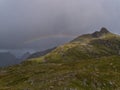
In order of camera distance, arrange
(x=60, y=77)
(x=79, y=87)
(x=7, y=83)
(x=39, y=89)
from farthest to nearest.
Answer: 1. (x=7, y=83)
2. (x=60, y=77)
3. (x=79, y=87)
4. (x=39, y=89)

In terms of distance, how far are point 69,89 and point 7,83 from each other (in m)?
64.1

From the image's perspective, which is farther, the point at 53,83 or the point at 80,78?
the point at 80,78

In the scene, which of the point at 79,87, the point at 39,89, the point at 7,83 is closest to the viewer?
the point at 39,89

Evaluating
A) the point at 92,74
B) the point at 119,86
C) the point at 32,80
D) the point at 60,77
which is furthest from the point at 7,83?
the point at 119,86

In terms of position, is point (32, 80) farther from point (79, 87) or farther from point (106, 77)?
point (106, 77)

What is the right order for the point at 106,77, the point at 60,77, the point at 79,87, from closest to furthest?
the point at 79,87, the point at 60,77, the point at 106,77

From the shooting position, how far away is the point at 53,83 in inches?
5896

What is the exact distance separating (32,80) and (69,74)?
72.6ft

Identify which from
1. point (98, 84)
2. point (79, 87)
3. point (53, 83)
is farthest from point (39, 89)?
point (98, 84)

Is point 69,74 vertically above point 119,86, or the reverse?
point 69,74

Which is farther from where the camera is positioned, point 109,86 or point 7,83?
point 7,83

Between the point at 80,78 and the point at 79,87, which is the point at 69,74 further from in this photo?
the point at 79,87

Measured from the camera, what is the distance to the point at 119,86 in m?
167

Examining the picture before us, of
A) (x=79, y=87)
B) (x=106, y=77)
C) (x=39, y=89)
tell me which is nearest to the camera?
(x=39, y=89)
